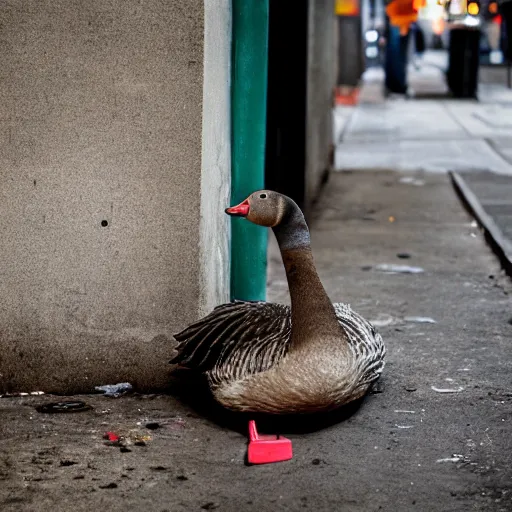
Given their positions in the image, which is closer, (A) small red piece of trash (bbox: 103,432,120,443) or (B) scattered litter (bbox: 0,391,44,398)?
(A) small red piece of trash (bbox: 103,432,120,443)

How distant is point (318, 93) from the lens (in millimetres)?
12328

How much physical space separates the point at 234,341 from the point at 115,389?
0.84m

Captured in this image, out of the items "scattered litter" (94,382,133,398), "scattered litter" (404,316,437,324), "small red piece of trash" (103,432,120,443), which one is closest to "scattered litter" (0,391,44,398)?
"scattered litter" (94,382,133,398)

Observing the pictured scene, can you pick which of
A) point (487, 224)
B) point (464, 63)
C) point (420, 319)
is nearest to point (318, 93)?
point (487, 224)

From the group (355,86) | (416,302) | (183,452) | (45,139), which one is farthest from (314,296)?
(355,86)

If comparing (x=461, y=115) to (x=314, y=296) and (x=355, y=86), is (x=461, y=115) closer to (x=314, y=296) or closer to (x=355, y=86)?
(x=355, y=86)

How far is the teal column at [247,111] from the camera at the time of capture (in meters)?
5.49

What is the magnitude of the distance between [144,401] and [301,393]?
41.3 inches

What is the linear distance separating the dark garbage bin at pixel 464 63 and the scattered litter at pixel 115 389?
29.5 meters

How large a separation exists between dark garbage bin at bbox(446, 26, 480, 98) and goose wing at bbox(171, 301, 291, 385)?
29502mm

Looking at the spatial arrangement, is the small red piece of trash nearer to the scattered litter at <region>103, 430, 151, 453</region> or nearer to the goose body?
the scattered litter at <region>103, 430, 151, 453</region>

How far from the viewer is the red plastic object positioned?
13.5 ft

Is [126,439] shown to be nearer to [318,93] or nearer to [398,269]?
[398,269]

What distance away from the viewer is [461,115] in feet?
85.5
